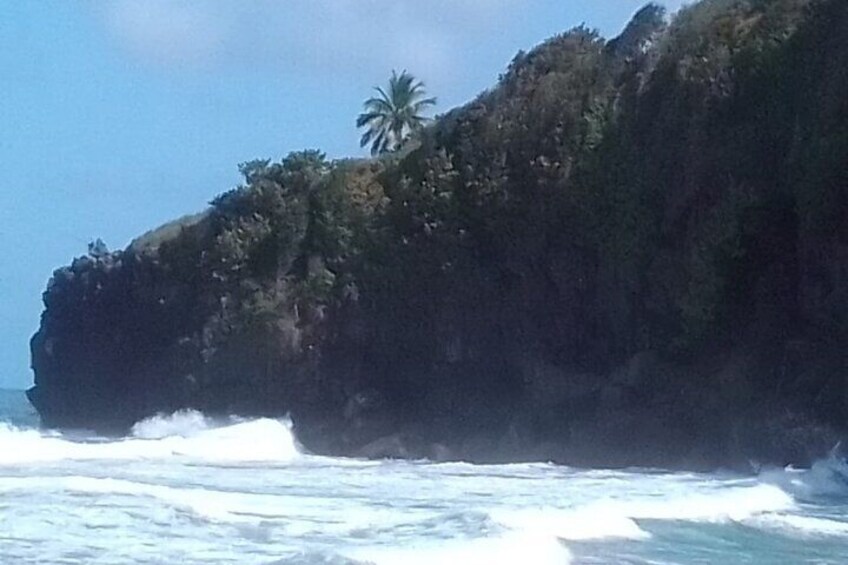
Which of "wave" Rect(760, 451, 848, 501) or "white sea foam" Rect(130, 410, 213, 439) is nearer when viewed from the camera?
"wave" Rect(760, 451, 848, 501)

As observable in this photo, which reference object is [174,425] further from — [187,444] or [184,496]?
[184,496]

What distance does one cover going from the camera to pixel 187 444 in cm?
3719

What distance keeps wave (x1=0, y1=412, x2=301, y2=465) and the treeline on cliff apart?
0.59 metres

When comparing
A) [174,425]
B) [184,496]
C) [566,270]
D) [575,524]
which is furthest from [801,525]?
[174,425]

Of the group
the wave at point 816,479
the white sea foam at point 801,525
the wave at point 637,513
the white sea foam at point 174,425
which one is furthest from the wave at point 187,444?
the white sea foam at point 801,525

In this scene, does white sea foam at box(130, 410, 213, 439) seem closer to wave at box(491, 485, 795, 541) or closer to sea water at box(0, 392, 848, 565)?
sea water at box(0, 392, 848, 565)

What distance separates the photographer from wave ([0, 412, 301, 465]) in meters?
33.1

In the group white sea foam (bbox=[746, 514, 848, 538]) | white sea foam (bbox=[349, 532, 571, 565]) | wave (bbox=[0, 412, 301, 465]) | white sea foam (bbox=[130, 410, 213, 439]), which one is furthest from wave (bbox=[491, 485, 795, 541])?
white sea foam (bbox=[130, 410, 213, 439])

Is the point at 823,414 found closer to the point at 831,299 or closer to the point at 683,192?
the point at 831,299

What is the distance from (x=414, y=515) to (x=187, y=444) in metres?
18.6

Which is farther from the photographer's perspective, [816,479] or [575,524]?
[816,479]

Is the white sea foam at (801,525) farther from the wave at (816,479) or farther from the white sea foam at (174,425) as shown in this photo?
the white sea foam at (174,425)

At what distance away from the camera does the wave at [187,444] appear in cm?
3312

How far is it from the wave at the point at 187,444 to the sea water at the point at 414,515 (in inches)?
102
